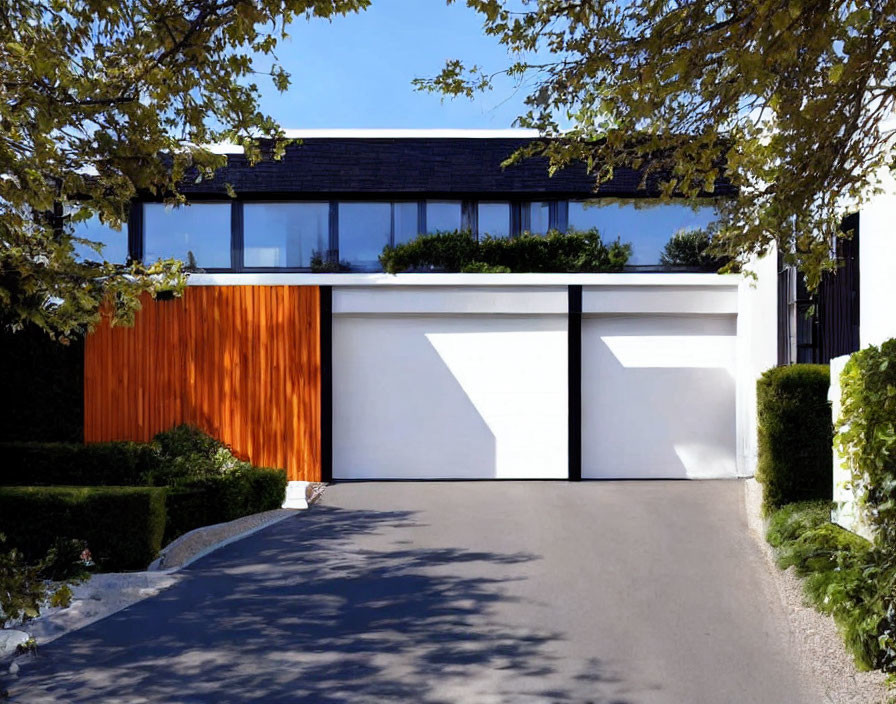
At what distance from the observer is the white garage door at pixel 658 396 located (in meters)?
16.6

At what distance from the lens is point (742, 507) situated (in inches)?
529

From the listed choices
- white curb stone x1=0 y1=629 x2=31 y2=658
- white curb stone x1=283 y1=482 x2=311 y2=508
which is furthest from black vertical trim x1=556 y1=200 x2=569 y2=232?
white curb stone x1=0 y1=629 x2=31 y2=658

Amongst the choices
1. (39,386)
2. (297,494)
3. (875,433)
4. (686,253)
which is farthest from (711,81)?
(39,386)

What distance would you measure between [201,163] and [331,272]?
989 cm

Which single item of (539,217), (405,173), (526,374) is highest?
(405,173)

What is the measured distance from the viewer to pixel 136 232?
1719 cm

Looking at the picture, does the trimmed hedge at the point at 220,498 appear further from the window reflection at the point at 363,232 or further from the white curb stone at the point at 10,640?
the window reflection at the point at 363,232

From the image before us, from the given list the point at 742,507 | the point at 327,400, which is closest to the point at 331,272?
the point at 327,400

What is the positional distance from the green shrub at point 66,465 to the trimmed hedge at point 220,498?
2009mm

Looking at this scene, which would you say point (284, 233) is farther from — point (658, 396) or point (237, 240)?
point (658, 396)

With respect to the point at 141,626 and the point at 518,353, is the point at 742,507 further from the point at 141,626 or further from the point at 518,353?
the point at 141,626

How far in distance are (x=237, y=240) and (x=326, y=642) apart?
10.7 m

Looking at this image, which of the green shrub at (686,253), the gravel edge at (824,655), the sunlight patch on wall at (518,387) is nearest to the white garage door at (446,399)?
the sunlight patch on wall at (518,387)

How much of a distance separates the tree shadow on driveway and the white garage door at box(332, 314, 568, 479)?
563cm
